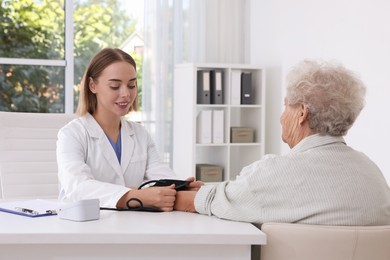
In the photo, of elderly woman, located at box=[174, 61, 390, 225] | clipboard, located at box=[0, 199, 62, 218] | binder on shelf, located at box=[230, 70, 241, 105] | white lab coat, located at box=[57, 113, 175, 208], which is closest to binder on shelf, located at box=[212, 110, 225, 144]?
binder on shelf, located at box=[230, 70, 241, 105]

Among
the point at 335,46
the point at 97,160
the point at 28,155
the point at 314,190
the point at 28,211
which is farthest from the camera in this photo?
the point at 335,46

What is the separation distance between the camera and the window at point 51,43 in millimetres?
5844

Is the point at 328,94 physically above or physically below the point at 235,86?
below

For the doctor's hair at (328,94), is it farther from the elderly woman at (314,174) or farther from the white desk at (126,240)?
the white desk at (126,240)

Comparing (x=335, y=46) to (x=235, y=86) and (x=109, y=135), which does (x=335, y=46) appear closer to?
(x=235, y=86)

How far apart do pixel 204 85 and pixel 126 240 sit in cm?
394

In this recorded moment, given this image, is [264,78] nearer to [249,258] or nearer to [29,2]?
[29,2]

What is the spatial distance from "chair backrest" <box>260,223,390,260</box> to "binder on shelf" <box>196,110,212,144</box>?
388 cm

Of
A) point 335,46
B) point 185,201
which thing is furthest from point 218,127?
point 185,201

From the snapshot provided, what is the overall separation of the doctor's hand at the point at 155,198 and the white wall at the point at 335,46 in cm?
193

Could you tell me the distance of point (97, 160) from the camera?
272cm

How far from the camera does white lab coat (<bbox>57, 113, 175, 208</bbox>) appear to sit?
2453 millimetres

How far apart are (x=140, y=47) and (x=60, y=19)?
0.76m

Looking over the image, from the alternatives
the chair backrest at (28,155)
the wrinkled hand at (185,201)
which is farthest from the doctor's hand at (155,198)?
the chair backrest at (28,155)
